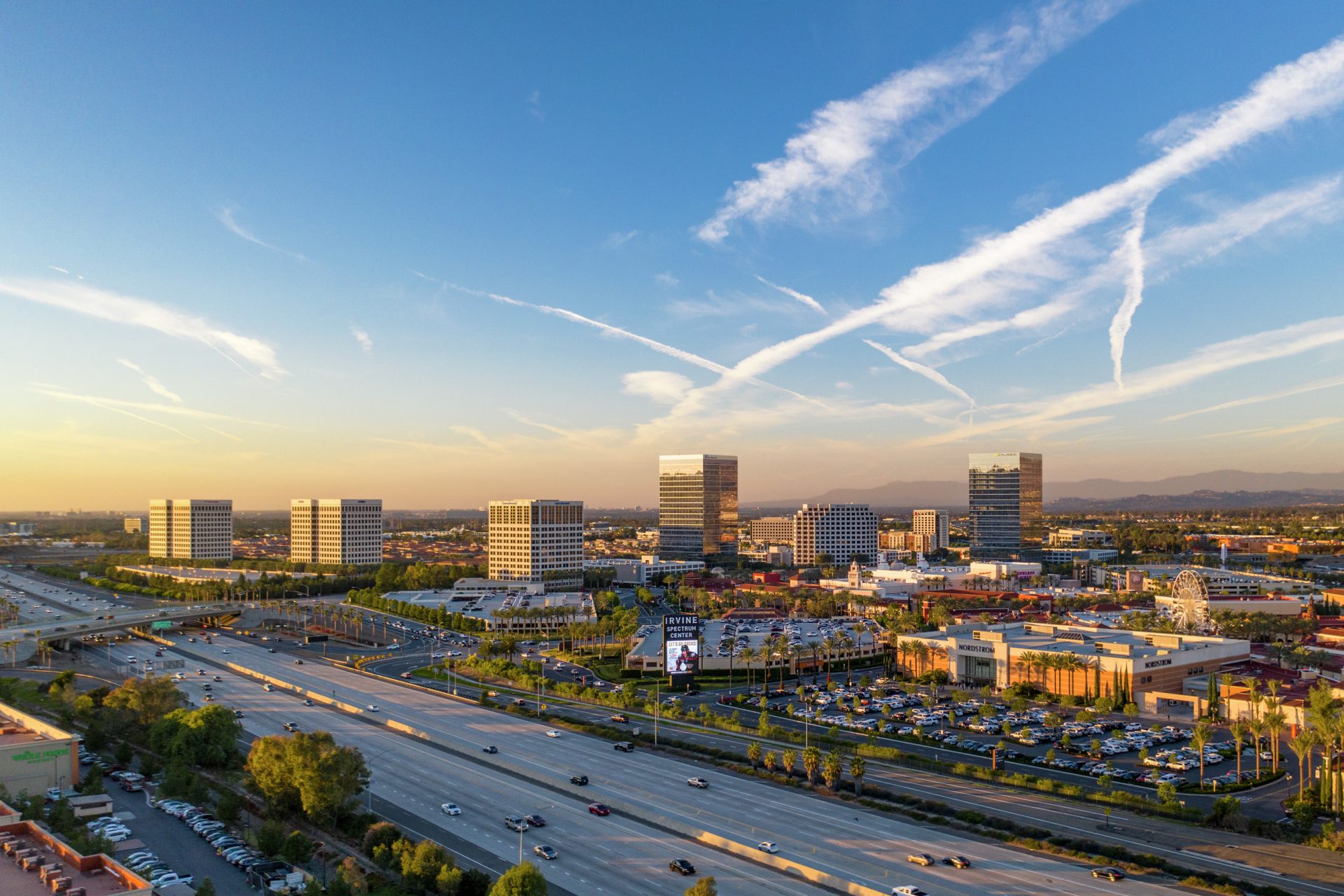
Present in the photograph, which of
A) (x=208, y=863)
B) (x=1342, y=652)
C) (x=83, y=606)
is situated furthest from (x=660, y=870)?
(x=83, y=606)

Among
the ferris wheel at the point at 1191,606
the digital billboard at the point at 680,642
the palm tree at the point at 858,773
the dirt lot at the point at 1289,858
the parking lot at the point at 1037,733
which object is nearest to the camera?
the dirt lot at the point at 1289,858

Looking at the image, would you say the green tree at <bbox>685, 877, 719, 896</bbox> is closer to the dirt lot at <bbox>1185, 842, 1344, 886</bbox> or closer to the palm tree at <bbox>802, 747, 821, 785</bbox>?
the palm tree at <bbox>802, 747, 821, 785</bbox>

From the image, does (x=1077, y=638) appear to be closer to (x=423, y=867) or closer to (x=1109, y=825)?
(x=1109, y=825)

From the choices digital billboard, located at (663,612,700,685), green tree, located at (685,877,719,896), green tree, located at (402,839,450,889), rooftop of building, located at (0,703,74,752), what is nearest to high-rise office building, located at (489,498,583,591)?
digital billboard, located at (663,612,700,685)

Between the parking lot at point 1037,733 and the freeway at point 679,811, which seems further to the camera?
the parking lot at point 1037,733

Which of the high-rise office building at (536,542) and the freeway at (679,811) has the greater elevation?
the high-rise office building at (536,542)

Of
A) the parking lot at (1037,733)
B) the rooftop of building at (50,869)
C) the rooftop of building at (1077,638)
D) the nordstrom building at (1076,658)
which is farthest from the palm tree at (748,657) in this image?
the rooftop of building at (50,869)

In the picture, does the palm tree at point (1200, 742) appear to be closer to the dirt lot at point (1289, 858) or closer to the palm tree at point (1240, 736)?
→ the palm tree at point (1240, 736)
